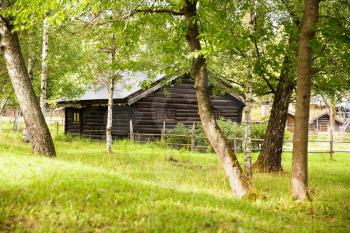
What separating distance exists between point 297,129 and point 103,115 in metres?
22.0

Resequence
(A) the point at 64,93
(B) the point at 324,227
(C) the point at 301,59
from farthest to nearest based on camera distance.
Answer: (A) the point at 64,93 < (C) the point at 301,59 < (B) the point at 324,227

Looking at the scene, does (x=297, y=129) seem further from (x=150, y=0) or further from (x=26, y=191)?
(x=26, y=191)

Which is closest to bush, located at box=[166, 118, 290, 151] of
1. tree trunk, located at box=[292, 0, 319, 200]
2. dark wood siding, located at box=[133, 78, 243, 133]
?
dark wood siding, located at box=[133, 78, 243, 133]

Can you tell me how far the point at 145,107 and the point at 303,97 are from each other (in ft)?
64.1

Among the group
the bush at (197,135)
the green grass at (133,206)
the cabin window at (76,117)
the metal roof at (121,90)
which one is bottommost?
the green grass at (133,206)

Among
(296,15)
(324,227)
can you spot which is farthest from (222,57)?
(324,227)

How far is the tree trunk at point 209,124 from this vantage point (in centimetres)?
1038

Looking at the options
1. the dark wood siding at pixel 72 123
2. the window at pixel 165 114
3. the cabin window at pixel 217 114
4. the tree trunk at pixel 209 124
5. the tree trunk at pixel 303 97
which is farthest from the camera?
the dark wood siding at pixel 72 123

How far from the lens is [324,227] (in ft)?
27.7

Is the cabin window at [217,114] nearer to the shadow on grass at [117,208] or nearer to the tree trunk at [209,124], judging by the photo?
the tree trunk at [209,124]

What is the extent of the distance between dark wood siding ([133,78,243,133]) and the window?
0.14 metres

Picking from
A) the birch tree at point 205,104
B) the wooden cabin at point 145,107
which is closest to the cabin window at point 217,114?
the wooden cabin at point 145,107

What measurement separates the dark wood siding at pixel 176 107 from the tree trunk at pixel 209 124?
1576cm

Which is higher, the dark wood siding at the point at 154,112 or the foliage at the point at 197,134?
the dark wood siding at the point at 154,112
